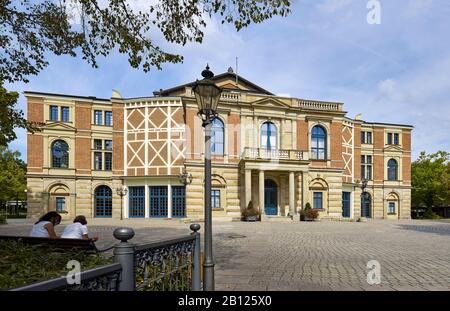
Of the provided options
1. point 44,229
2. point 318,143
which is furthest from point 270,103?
point 44,229

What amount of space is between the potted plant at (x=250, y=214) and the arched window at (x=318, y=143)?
30.9ft

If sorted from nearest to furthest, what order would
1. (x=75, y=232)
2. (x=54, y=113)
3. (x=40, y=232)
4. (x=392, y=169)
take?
(x=40, y=232) → (x=75, y=232) → (x=54, y=113) → (x=392, y=169)

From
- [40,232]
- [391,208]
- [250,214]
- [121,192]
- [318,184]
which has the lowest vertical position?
[391,208]

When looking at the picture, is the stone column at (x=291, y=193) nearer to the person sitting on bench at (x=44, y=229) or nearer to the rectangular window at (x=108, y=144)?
the rectangular window at (x=108, y=144)

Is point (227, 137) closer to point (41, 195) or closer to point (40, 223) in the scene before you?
point (41, 195)

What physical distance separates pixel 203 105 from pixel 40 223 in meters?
4.82

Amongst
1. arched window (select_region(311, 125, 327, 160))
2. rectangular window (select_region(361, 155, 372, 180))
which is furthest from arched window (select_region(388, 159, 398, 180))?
arched window (select_region(311, 125, 327, 160))

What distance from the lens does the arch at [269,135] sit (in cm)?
3074

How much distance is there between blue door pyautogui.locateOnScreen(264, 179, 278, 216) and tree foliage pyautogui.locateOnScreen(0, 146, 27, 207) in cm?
2797

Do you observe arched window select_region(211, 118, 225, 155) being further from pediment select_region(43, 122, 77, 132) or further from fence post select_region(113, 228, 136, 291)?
fence post select_region(113, 228, 136, 291)

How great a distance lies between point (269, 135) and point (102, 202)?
1863cm

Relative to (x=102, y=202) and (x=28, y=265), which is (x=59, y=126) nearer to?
(x=102, y=202)

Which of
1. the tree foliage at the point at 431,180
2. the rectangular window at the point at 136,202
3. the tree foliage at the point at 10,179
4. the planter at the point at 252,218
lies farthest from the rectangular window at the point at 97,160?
the tree foliage at the point at 431,180

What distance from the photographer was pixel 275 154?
29219 mm
